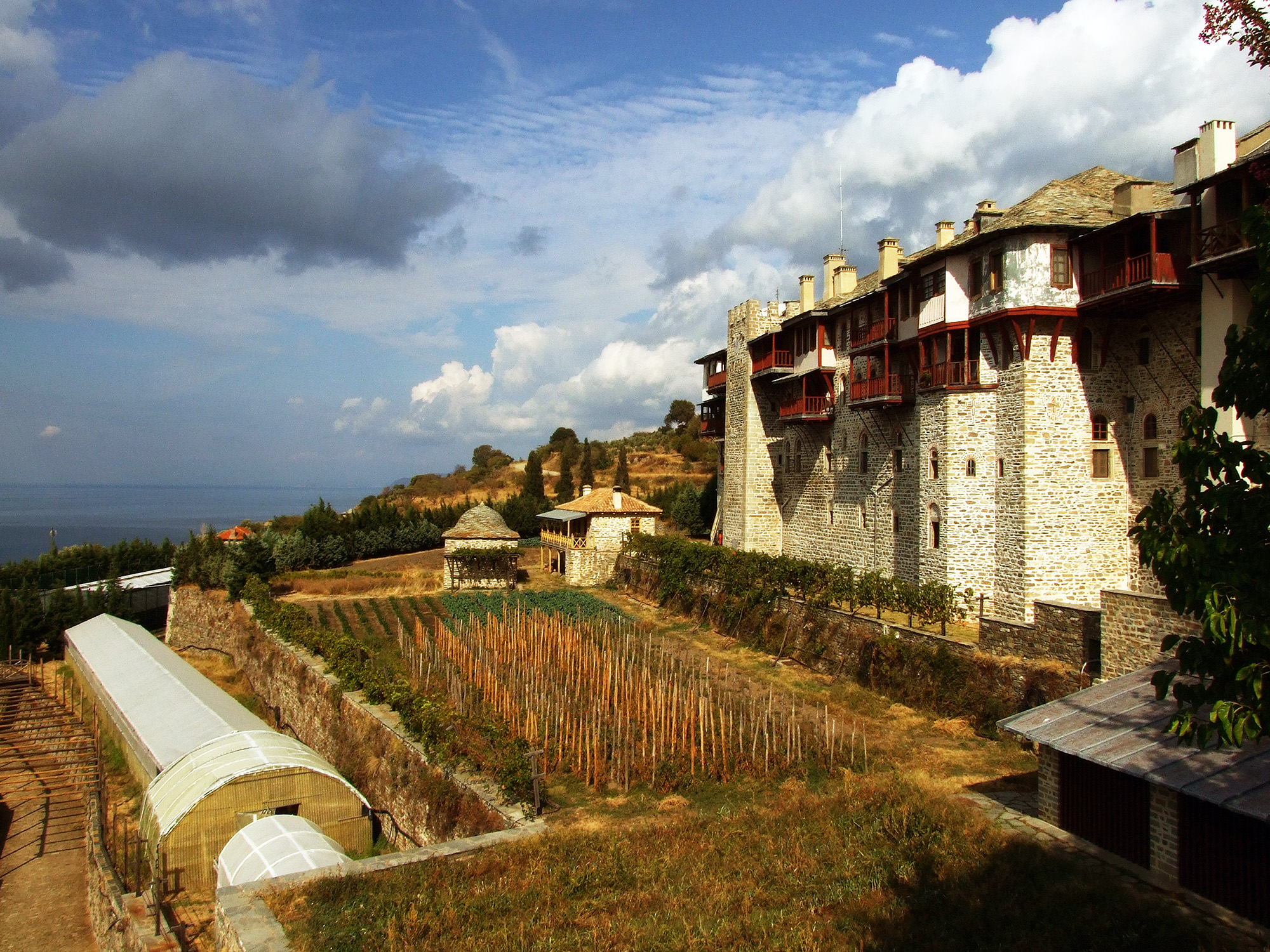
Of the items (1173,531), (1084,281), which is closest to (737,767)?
(1173,531)

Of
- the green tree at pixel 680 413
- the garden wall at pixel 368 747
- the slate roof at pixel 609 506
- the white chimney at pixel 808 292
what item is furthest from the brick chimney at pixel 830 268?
the green tree at pixel 680 413

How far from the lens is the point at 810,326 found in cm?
3173

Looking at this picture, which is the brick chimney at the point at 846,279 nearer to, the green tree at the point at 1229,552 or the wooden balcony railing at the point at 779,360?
the wooden balcony railing at the point at 779,360

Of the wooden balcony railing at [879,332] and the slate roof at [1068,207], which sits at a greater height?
the slate roof at [1068,207]

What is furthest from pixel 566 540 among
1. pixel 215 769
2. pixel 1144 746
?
pixel 1144 746

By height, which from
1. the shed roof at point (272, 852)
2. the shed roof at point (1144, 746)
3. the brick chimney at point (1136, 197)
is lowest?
the shed roof at point (272, 852)

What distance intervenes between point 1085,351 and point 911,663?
877cm

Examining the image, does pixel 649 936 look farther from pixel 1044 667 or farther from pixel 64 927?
pixel 64 927

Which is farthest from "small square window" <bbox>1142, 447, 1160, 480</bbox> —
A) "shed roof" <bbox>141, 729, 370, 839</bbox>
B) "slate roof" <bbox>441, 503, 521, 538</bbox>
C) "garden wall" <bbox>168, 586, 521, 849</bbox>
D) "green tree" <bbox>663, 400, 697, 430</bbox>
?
"green tree" <bbox>663, 400, 697, 430</bbox>

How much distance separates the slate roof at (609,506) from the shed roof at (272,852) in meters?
26.9

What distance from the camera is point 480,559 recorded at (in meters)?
38.8

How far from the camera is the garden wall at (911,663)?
16828 mm

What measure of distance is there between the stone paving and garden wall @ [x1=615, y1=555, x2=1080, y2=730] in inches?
173

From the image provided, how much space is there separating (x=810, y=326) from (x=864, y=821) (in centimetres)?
2283
